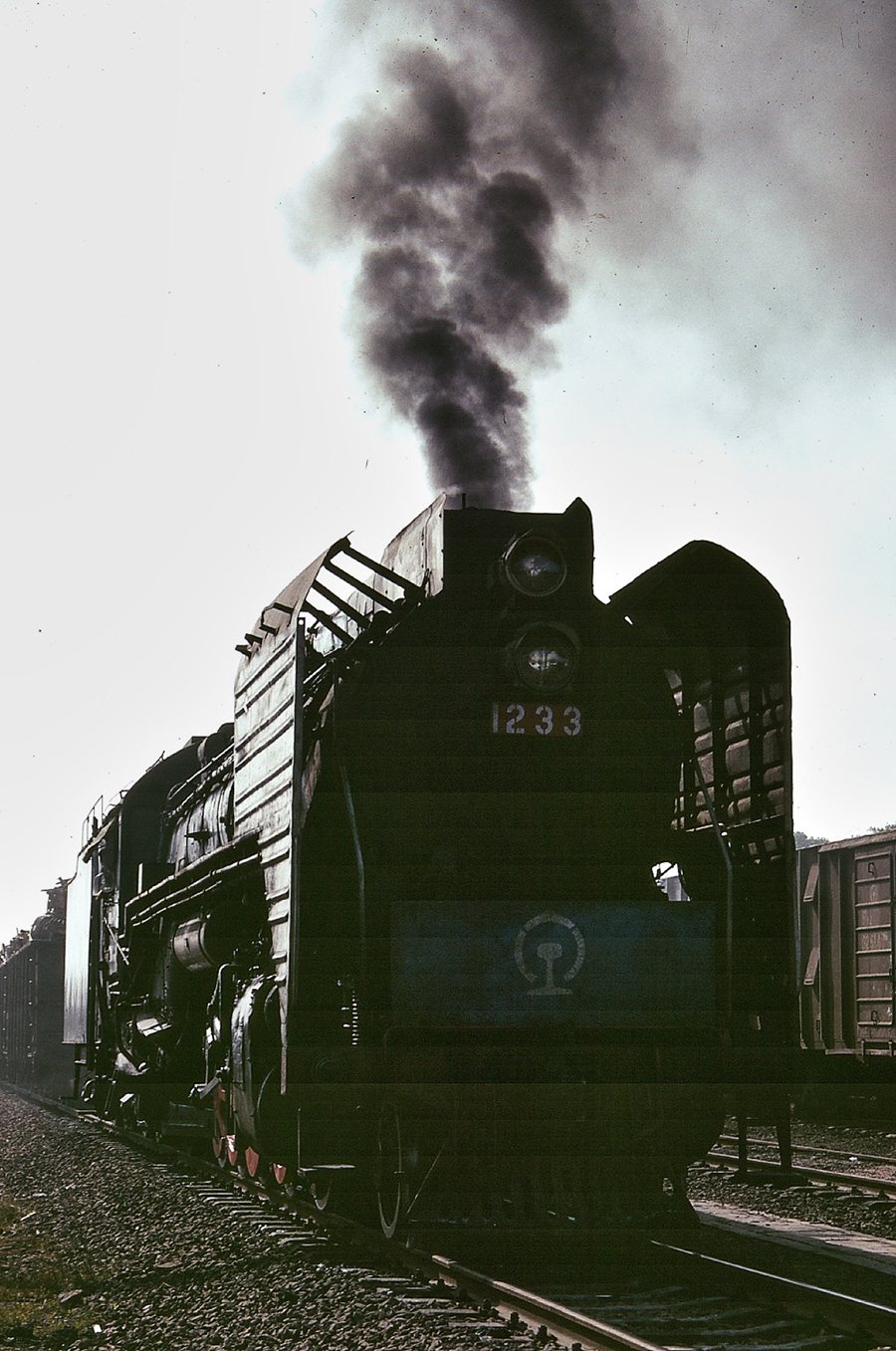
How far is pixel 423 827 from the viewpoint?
7957 mm

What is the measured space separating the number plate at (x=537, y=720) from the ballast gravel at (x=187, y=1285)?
2.72m

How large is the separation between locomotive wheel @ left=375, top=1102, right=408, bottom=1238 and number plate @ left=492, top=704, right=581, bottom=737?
2001 millimetres

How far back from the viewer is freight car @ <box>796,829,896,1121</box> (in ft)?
46.6

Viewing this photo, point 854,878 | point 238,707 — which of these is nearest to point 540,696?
point 238,707

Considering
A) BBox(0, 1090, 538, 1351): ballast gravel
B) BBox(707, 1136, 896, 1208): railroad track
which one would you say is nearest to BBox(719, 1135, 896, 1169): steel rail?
BBox(707, 1136, 896, 1208): railroad track

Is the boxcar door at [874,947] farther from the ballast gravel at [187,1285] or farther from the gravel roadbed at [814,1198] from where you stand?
the ballast gravel at [187,1285]

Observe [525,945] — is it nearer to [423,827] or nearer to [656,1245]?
[423,827]

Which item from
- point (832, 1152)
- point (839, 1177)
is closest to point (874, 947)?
point (832, 1152)

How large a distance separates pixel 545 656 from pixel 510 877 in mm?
1172

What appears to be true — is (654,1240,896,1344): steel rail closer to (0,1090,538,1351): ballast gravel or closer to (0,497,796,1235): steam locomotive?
(0,497,796,1235): steam locomotive

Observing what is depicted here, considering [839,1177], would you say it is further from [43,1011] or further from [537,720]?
[43,1011]

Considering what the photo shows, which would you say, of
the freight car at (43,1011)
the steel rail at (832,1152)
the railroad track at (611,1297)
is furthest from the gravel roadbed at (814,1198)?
the freight car at (43,1011)

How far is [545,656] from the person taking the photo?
7.86 meters

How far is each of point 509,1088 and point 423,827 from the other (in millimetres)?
1450
